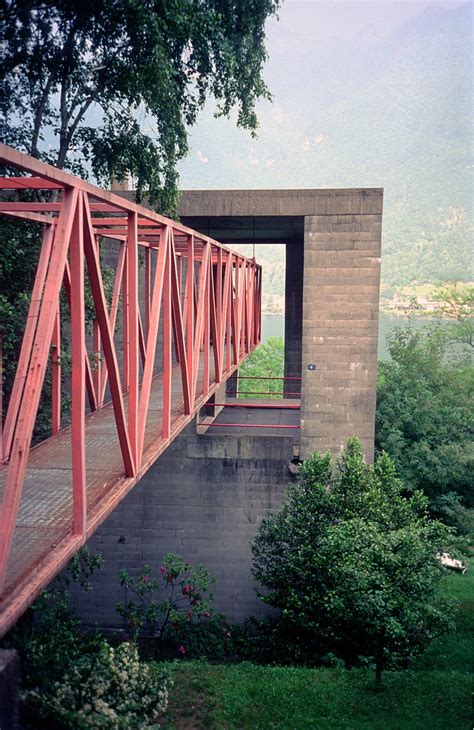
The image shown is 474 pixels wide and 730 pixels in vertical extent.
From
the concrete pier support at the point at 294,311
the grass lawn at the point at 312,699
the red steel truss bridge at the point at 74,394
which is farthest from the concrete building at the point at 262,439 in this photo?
the concrete pier support at the point at 294,311

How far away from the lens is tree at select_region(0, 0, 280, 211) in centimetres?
1005

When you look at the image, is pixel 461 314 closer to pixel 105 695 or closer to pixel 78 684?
pixel 105 695

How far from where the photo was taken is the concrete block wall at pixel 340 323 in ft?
39.3

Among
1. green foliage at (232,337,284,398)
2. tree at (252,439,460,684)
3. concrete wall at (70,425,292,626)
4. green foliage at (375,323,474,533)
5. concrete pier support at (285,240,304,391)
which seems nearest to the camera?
tree at (252,439,460,684)

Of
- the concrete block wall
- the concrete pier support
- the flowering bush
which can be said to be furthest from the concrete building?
the concrete pier support

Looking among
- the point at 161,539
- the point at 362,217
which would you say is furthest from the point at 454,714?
the point at 362,217

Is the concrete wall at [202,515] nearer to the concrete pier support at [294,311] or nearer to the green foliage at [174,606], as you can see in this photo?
the green foliage at [174,606]

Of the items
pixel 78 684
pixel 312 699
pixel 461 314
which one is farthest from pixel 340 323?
pixel 461 314

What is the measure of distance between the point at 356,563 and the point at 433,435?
1066 centimetres

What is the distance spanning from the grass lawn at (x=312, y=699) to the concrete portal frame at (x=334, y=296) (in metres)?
3.77

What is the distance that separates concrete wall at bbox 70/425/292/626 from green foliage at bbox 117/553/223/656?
27 cm

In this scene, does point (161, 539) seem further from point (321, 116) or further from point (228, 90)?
point (321, 116)

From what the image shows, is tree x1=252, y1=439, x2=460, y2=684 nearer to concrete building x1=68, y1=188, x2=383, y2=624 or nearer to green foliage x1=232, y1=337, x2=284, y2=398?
concrete building x1=68, y1=188, x2=383, y2=624

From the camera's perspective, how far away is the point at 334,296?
1213 cm
